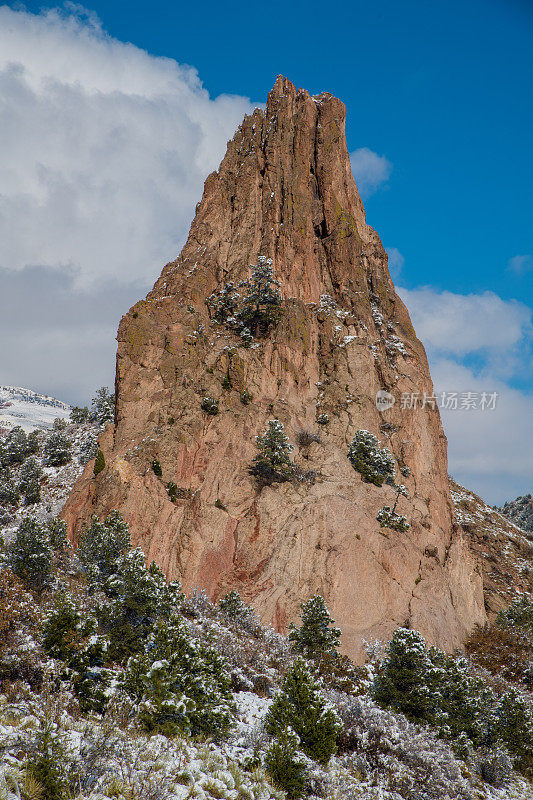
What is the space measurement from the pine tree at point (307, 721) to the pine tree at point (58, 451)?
6497cm

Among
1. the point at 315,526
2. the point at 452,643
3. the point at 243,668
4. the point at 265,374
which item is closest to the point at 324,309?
the point at 265,374

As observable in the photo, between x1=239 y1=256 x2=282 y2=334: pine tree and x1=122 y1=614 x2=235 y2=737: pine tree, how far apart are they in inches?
2062

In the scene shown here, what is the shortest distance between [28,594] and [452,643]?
44.3 metres

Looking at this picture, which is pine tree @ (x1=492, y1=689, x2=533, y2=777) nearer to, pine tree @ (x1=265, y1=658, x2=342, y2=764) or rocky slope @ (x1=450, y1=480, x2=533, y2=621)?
pine tree @ (x1=265, y1=658, x2=342, y2=764)

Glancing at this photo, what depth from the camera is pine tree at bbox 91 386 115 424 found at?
76562 millimetres

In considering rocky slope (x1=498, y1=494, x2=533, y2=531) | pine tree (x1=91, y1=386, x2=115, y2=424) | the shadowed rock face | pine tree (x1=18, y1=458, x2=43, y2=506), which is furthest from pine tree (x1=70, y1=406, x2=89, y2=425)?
rocky slope (x1=498, y1=494, x2=533, y2=531)

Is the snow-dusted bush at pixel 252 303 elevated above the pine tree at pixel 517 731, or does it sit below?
above

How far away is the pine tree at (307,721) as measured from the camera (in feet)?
60.1

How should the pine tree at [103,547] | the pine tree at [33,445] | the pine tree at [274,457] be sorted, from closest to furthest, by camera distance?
the pine tree at [103,547] < the pine tree at [274,457] < the pine tree at [33,445]

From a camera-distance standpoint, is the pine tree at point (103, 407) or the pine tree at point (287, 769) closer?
the pine tree at point (287, 769)

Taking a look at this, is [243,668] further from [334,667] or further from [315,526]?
[315,526]

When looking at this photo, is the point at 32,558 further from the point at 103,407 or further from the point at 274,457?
the point at 103,407

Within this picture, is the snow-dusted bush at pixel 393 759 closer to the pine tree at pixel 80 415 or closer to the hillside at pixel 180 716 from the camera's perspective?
the hillside at pixel 180 716


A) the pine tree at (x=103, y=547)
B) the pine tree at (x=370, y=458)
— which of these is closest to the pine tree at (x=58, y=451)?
the pine tree at (x=103, y=547)
